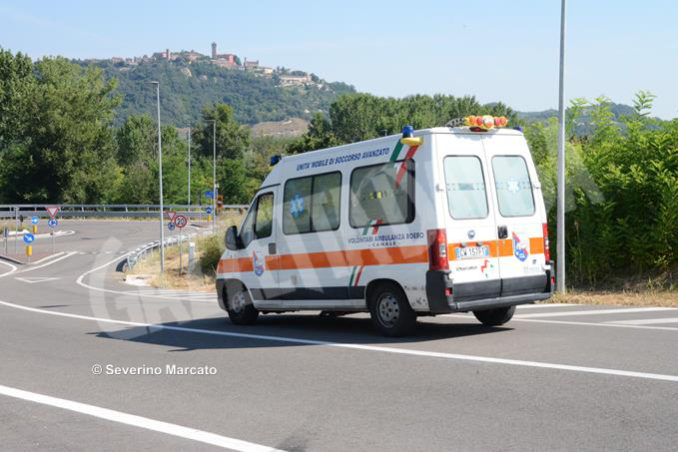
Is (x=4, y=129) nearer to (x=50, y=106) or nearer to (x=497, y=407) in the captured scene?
(x=50, y=106)

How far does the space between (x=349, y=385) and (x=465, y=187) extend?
3.60 meters

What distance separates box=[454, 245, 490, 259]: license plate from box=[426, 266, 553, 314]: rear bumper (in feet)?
1.22

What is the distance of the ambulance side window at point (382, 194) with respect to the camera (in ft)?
33.7

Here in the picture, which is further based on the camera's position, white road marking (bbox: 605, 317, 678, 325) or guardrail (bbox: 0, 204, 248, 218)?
guardrail (bbox: 0, 204, 248, 218)

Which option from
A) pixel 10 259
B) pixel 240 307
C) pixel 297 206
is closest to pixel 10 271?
pixel 10 259

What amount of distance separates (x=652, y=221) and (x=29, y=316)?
1327 centimetres

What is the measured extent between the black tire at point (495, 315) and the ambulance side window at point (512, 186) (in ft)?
5.00

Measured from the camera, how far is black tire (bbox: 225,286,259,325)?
13266 mm

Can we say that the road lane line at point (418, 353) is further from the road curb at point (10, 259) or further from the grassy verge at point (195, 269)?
the road curb at point (10, 259)

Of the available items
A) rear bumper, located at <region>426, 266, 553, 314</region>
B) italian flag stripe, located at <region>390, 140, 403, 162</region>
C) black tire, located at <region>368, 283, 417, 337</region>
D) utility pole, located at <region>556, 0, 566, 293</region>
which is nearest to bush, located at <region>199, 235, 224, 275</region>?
utility pole, located at <region>556, 0, 566, 293</region>

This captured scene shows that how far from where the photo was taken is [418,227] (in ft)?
33.1

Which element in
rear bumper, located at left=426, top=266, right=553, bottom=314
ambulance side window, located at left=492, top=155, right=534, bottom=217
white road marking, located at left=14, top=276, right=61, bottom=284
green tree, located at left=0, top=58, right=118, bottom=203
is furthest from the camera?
green tree, located at left=0, top=58, right=118, bottom=203

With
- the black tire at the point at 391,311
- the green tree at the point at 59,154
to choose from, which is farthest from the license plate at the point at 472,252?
the green tree at the point at 59,154

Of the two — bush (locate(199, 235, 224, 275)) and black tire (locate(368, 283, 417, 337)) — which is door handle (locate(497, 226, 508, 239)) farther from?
bush (locate(199, 235, 224, 275))
